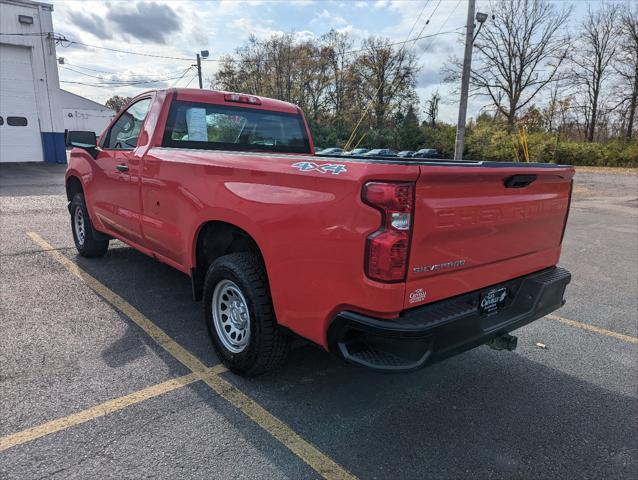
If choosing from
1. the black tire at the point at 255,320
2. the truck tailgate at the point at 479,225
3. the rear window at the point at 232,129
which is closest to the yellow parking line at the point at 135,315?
the black tire at the point at 255,320

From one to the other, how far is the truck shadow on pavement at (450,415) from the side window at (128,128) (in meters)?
1.95

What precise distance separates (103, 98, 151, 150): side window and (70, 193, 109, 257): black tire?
1.01 meters

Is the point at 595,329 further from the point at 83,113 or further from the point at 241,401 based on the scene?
the point at 83,113

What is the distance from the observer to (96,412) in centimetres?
274

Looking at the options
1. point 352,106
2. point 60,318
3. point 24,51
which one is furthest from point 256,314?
point 352,106

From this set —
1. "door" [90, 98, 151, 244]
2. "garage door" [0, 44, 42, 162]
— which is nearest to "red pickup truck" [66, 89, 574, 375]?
"door" [90, 98, 151, 244]

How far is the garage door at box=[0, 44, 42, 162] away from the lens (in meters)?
17.7

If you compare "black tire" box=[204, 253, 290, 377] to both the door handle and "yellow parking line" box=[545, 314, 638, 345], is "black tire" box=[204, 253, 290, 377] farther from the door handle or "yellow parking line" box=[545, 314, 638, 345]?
"yellow parking line" box=[545, 314, 638, 345]

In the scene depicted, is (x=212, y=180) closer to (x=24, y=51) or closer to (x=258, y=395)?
(x=258, y=395)

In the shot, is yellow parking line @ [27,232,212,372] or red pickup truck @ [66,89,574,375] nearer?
red pickup truck @ [66,89,574,375]

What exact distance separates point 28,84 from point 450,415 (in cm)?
2103

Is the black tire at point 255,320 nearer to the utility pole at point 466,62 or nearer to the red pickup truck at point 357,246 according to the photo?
the red pickup truck at point 357,246

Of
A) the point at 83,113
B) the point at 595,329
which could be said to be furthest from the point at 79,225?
the point at 83,113

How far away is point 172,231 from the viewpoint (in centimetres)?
373
